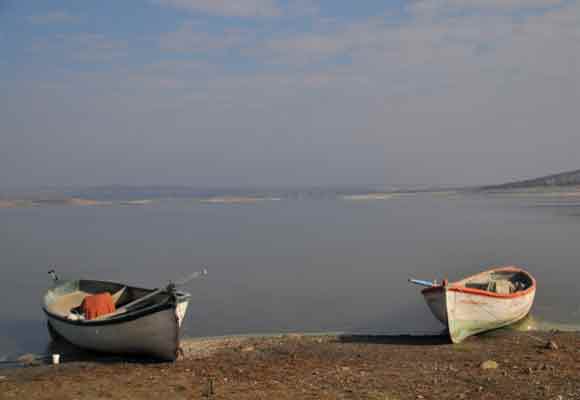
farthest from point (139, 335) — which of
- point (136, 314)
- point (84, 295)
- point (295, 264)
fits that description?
point (295, 264)

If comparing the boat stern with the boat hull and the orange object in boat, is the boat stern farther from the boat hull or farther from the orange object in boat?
the orange object in boat

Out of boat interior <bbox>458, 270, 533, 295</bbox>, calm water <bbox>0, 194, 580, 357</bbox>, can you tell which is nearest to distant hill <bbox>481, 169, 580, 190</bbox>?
calm water <bbox>0, 194, 580, 357</bbox>

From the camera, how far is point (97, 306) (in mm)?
15430

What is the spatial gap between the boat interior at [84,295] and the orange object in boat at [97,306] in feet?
0.70

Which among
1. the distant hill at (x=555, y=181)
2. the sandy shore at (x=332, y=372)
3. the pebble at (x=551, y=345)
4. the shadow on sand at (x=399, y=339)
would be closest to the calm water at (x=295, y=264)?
the shadow on sand at (x=399, y=339)

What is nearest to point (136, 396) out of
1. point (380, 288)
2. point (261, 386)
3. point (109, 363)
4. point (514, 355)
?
→ point (261, 386)

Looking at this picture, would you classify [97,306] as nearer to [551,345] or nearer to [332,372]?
[332,372]

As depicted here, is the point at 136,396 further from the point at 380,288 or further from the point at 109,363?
the point at 380,288

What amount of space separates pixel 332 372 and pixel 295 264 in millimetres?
15460

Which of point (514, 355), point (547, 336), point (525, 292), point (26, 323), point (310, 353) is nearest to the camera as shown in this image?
point (514, 355)

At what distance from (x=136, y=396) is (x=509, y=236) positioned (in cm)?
2898

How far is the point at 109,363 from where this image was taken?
13320mm

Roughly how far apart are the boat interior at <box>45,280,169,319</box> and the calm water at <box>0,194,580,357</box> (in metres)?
0.84

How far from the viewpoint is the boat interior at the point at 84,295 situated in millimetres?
15648
